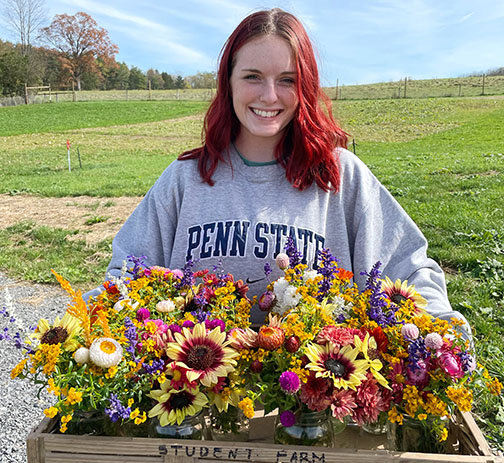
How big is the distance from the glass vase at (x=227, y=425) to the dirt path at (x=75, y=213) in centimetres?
513

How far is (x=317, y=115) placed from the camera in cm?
199

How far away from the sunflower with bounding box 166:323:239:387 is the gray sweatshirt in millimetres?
727

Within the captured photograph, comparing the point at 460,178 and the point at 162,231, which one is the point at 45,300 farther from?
the point at 460,178

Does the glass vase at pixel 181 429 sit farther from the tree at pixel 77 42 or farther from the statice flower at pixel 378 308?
the tree at pixel 77 42

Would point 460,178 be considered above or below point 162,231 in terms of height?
below

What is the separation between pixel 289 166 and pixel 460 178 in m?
7.97

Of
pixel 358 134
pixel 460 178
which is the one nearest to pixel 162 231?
pixel 460 178

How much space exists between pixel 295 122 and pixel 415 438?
1211 mm

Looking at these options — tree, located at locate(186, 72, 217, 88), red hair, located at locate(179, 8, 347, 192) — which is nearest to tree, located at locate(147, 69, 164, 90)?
tree, located at locate(186, 72, 217, 88)

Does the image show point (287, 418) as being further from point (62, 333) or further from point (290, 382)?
point (62, 333)

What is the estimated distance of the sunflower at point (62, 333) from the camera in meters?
1.12

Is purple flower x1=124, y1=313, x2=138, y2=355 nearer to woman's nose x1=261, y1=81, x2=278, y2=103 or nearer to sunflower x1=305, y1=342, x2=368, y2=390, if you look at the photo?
sunflower x1=305, y1=342, x2=368, y2=390

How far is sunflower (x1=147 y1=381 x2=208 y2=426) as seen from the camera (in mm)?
1086

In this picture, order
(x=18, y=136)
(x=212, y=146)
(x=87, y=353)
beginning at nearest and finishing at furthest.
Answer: (x=87, y=353)
(x=212, y=146)
(x=18, y=136)
